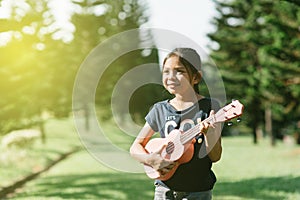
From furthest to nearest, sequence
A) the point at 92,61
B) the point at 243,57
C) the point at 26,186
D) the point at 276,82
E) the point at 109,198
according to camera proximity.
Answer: the point at 92,61
the point at 243,57
the point at 276,82
the point at 26,186
the point at 109,198

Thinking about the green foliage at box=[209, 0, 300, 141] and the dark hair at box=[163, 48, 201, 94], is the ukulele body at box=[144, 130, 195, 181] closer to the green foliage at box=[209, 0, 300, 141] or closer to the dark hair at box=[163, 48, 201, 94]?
the dark hair at box=[163, 48, 201, 94]

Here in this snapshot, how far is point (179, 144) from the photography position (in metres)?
3.77

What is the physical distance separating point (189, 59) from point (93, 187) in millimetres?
8935

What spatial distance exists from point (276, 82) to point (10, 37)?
11100mm

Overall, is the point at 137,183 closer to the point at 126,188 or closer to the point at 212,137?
the point at 126,188

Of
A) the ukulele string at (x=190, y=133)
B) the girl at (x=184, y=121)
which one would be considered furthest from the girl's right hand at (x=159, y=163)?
the ukulele string at (x=190, y=133)

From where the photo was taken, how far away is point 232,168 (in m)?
17.8

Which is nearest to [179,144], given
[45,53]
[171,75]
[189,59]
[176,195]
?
[176,195]

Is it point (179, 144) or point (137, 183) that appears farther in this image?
point (137, 183)

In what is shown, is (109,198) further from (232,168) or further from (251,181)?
(232,168)

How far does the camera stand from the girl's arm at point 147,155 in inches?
147

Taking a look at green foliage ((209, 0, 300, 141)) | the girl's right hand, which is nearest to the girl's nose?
the girl's right hand

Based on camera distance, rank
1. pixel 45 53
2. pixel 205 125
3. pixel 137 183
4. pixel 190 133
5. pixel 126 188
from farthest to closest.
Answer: pixel 45 53 < pixel 137 183 < pixel 126 188 < pixel 190 133 < pixel 205 125

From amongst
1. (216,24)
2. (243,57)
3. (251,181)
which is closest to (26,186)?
(251,181)
